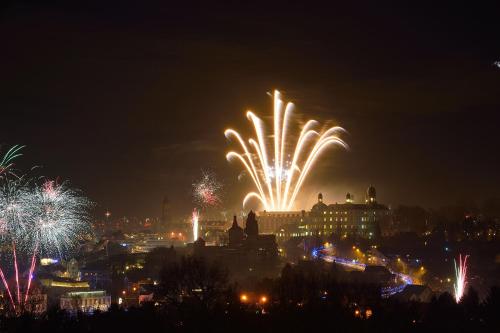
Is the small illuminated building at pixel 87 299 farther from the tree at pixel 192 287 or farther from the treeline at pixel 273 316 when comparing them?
the treeline at pixel 273 316

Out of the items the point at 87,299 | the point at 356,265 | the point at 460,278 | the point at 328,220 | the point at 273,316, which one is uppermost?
the point at 328,220

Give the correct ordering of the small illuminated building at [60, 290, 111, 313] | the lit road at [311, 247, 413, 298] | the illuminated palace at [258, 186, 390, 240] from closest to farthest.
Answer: the lit road at [311, 247, 413, 298], the small illuminated building at [60, 290, 111, 313], the illuminated palace at [258, 186, 390, 240]

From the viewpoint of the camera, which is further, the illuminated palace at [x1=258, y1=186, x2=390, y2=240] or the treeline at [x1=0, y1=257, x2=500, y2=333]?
the illuminated palace at [x1=258, y1=186, x2=390, y2=240]

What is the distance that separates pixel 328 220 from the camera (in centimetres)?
11956

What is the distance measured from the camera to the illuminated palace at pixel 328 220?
378ft

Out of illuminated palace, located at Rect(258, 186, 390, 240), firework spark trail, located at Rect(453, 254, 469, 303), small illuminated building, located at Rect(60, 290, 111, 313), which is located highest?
illuminated palace, located at Rect(258, 186, 390, 240)

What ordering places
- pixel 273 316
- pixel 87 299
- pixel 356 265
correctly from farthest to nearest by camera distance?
pixel 356 265 < pixel 87 299 < pixel 273 316

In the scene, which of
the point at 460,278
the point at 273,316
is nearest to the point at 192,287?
the point at 273,316

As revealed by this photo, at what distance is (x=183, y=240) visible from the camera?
494ft

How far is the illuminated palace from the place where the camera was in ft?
378

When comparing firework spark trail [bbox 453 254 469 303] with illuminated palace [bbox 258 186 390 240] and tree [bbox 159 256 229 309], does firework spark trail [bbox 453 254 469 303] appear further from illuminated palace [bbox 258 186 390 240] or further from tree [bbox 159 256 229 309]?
illuminated palace [bbox 258 186 390 240]

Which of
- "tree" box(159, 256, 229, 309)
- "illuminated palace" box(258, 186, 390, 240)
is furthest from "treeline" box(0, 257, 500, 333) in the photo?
"illuminated palace" box(258, 186, 390, 240)

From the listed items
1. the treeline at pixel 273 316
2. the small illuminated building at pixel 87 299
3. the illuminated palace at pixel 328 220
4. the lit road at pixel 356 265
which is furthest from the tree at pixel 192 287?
the illuminated palace at pixel 328 220

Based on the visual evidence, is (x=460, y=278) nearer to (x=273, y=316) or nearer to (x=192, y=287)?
(x=192, y=287)
